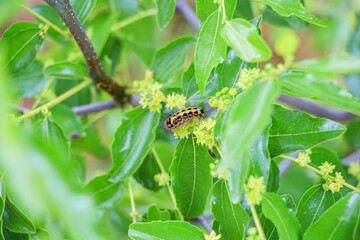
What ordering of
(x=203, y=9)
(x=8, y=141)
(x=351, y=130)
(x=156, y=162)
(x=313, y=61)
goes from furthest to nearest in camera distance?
(x=351, y=130)
(x=156, y=162)
(x=203, y=9)
(x=313, y=61)
(x=8, y=141)

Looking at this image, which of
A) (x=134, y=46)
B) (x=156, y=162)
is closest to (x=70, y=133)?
(x=156, y=162)

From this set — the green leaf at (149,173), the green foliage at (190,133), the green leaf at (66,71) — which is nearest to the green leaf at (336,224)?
the green foliage at (190,133)

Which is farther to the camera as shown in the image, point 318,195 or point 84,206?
point 318,195

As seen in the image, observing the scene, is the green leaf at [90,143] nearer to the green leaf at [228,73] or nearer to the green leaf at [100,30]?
the green leaf at [100,30]

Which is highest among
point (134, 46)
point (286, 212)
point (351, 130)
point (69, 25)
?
point (69, 25)

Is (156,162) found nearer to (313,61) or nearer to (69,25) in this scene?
(69,25)

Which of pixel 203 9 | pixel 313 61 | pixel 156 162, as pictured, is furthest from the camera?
pixel 156 162
